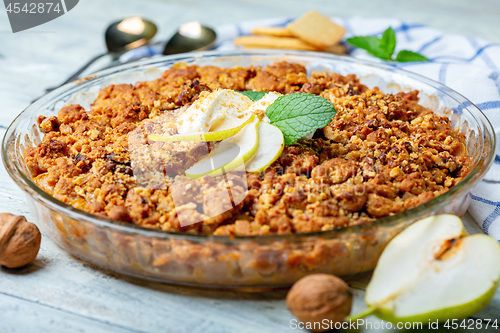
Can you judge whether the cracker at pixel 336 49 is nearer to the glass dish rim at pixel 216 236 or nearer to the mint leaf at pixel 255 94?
the glass dish rim at pixel 216 236

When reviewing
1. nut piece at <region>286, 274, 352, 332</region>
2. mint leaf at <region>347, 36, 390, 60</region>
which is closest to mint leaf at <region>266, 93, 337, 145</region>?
nut piece at <region>286, 274, 352, 332</region>

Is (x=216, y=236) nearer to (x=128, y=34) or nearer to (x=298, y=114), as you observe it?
(x=298, y=114)

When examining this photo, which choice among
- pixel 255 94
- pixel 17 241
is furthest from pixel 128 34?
pixel 17 241

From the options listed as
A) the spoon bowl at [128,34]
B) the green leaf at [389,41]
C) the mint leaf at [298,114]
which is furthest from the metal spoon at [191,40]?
the mint leaf at [298,114]

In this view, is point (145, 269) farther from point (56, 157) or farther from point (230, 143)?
point (56, 157)

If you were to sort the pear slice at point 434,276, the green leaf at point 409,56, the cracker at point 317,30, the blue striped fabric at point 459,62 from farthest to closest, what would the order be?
the cracker at point 317,30 < the green leaf at point 409,56 < the blue striped fabric at point 459,62 < the pear slice at point 434,276

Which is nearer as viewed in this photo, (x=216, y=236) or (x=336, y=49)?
(x=216, y=236)
